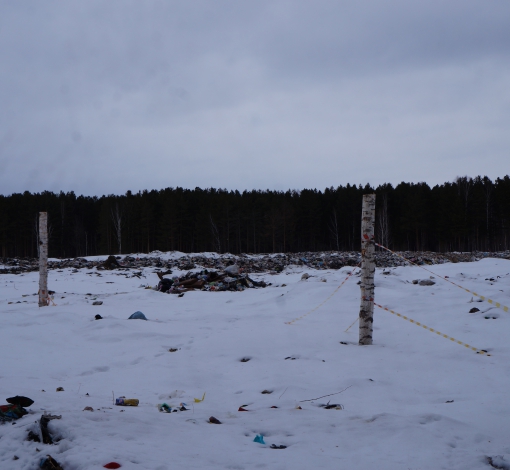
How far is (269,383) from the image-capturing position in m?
5.77

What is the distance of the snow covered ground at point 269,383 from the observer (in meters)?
3.28

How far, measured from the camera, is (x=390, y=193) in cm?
5978

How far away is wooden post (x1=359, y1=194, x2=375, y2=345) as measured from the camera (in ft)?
24.4

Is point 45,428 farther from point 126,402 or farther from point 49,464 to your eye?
point 126,402

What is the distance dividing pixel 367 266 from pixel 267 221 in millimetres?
47617

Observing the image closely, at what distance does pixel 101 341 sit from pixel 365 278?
549 cm

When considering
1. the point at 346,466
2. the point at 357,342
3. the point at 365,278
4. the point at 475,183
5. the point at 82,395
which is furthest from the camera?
the point at 475,183

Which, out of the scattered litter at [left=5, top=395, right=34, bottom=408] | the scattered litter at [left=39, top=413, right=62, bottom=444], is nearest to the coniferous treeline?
the scattered litter at [left=5, top=395, right=34, bottom=408]

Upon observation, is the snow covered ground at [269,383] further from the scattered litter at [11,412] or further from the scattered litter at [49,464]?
the scattered litter at [11,412]

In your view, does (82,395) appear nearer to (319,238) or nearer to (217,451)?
(217,451)

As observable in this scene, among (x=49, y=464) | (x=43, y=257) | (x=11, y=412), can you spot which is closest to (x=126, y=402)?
(x=11, y=412)

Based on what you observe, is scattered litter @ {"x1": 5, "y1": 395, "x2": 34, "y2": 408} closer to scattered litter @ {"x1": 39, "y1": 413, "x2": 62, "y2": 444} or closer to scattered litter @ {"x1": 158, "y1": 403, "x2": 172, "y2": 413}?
Answer: scattered litter @ {"x1": 39, "y1": 413, "x2": 62, "y2": 444}

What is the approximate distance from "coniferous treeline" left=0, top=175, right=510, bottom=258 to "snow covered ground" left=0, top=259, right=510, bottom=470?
4139 cm

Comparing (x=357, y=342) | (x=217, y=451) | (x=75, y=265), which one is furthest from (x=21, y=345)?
(x=75, y=265)
